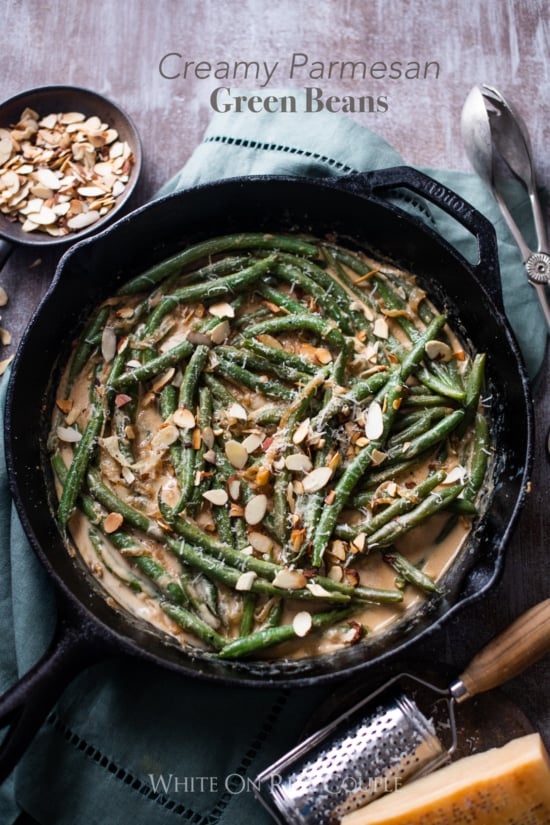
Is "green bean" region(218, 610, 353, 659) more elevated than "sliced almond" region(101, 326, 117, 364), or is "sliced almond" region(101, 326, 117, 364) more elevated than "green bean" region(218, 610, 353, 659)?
"sliced almond" region(101, 326, 117, 364)

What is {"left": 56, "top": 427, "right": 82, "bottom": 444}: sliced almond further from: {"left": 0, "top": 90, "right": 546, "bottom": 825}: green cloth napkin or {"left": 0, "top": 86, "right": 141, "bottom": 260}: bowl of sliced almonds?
{"left": 0, "top": 86, "right": 141, "bottom": 260}: bowl of sliced almonds

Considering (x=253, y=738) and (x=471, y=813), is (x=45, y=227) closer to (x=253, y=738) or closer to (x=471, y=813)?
(x=253, y=738)

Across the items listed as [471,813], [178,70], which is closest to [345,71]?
[178,70]

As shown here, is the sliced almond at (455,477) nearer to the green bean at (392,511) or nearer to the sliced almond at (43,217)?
the green bean at (392,511)

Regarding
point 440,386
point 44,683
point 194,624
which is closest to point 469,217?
point 440,386

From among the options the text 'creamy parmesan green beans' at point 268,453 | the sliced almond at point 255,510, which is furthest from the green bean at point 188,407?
the sliced almond at point 255,510

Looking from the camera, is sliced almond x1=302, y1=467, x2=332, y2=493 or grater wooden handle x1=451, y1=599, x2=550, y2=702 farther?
sliced almond x1=302, y1=467, x2=332, y2=493

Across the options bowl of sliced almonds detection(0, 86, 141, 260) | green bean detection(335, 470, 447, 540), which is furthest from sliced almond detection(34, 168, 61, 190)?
green bean detection(335, 470, 447, 540)
